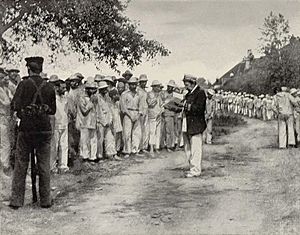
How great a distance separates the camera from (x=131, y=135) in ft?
37.0

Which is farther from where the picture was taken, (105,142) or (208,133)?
(208,133)

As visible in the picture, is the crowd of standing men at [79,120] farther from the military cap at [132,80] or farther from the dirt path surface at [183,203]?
the dirt path surface at [183,203]

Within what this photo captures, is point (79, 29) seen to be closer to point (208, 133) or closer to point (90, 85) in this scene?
point (90, 85)

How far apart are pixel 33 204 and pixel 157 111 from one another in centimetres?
574

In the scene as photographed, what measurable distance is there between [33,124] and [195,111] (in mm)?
2938

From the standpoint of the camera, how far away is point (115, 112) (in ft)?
35.6

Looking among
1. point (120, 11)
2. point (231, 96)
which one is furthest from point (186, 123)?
point (231, 96)

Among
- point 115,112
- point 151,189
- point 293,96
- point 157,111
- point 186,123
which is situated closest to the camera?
point 151,189

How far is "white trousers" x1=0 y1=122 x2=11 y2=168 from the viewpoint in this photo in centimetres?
806

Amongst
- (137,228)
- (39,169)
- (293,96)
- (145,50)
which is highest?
(145,50)

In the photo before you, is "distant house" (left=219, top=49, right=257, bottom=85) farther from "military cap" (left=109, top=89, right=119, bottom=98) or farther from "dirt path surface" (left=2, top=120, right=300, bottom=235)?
"military cap" (left=109, top=89, right=119, bottom=98)

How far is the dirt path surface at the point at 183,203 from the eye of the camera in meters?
5.66

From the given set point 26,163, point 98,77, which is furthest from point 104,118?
point 26,163

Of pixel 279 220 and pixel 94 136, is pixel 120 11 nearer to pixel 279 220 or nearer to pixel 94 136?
pixel 94 136
